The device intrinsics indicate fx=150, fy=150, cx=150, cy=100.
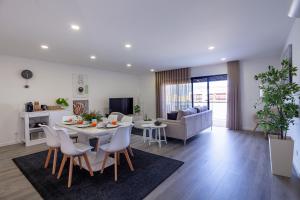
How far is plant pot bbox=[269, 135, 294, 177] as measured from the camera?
237 cm

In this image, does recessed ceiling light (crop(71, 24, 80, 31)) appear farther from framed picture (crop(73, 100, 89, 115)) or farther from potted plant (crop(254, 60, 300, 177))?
framed picture (crop(73, 100, 89, 115))

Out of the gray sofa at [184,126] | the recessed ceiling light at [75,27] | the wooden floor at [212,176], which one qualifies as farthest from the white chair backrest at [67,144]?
the gray sofa at [184,126]

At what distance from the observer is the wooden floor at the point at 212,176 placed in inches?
80.0

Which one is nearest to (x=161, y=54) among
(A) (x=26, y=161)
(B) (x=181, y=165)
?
(B) (x=181, y=165)

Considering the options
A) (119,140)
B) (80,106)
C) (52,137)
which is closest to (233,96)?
(119,140)

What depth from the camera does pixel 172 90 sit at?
7.19 meters

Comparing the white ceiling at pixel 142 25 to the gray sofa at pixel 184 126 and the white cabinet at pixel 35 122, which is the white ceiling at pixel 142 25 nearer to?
the white cabinet at pixel 35 122

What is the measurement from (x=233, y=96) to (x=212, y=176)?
13.1ft

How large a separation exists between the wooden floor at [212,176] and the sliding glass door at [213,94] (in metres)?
2.49

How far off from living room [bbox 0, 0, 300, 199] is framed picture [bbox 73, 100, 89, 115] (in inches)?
1.6

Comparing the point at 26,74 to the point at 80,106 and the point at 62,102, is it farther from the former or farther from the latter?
the point at 80,106

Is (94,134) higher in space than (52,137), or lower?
higher

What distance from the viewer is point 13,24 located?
2.51 meters

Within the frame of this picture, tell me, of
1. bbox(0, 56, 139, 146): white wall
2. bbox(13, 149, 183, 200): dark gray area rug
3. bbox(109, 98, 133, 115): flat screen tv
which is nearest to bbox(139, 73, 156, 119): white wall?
bbox(109, 98, 133, 115): flat screen tv
